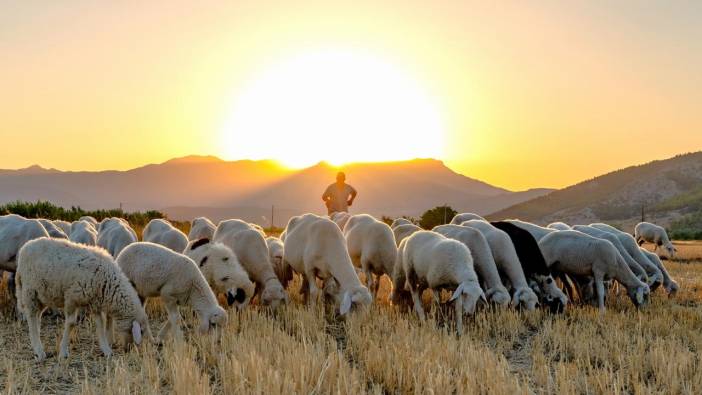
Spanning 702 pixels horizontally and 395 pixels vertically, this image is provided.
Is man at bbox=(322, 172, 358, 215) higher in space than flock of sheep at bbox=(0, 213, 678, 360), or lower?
higher

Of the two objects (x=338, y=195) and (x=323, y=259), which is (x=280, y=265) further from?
(x=338, y=195)

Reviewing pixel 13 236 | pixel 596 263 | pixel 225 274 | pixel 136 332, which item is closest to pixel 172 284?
pixel 136 332

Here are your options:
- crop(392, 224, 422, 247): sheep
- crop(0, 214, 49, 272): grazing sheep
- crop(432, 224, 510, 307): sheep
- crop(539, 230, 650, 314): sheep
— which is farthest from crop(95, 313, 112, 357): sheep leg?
crop(539, 230, 650, 314): sheep

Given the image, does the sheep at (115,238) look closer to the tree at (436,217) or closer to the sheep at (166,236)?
the sheep at (166,236)

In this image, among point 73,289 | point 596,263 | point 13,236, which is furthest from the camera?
point 596,263

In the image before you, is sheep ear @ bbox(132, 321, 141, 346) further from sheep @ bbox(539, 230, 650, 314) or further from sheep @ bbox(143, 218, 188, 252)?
sheep @ bbox(539, 230, 650, 314)

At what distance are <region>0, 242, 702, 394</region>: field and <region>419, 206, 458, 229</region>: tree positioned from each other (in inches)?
685

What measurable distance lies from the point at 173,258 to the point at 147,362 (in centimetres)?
211

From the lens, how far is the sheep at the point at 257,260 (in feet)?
34.2

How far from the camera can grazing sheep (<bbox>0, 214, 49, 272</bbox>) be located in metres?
10.7

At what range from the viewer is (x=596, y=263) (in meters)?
11.9

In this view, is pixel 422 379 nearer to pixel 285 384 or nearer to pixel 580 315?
pixel 285 384

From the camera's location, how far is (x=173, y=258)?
854 centimetres

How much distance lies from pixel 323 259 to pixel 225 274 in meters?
1.78
